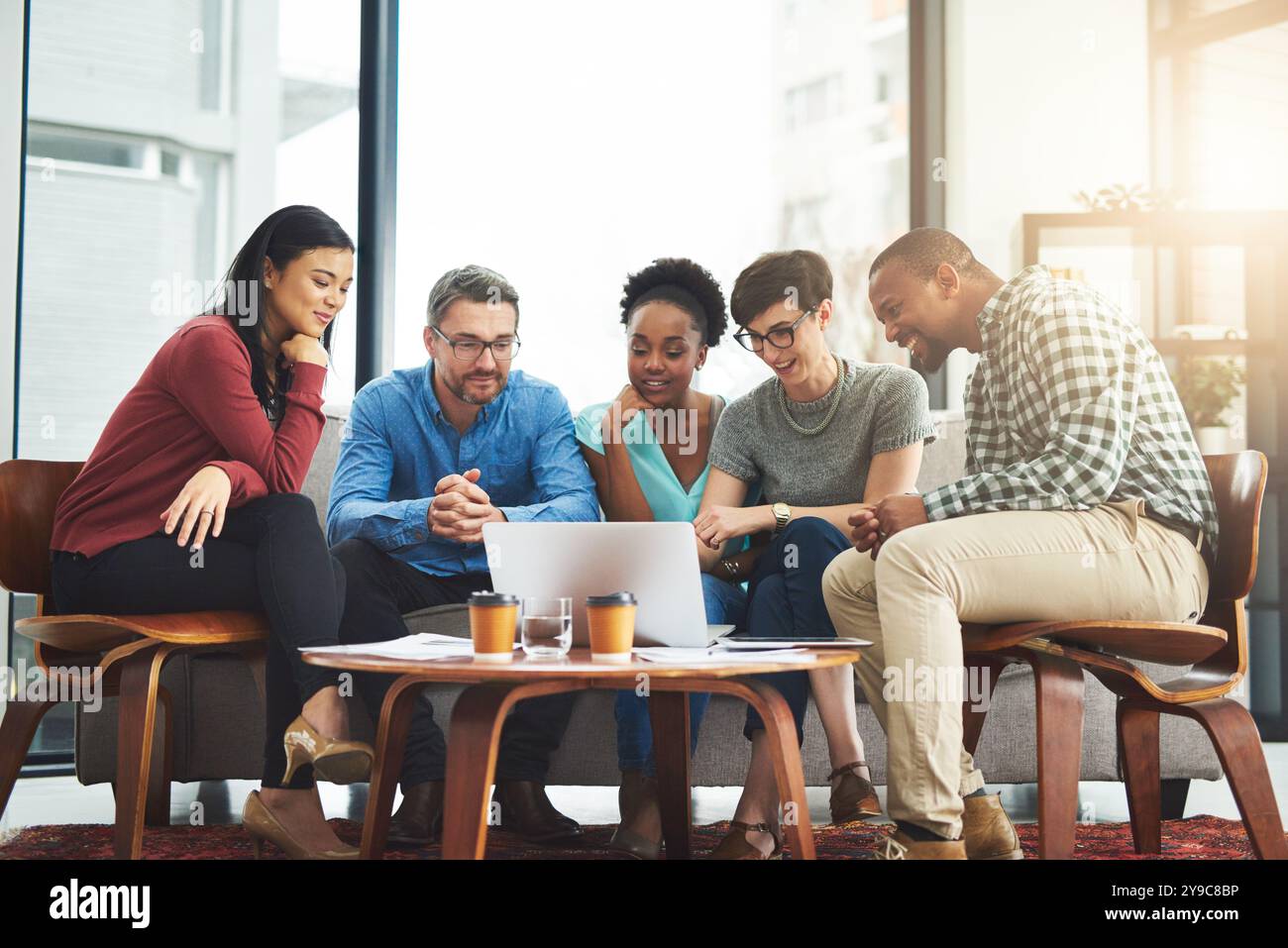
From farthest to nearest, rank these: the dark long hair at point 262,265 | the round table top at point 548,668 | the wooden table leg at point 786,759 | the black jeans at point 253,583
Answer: the dark long hair at point 262,265 → the black jeans at point 253,583 → the wooden table leg at point 786,759 → the round table top at point 548,668

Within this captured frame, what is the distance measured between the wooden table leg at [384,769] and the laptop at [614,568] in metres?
0.23

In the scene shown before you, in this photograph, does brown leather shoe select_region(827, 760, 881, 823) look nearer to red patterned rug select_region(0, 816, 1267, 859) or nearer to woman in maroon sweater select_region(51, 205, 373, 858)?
red patterned rug select_region(0, 816, 1267, 859)

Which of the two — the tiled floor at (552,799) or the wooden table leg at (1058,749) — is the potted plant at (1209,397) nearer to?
the tiled floor at (552,799)

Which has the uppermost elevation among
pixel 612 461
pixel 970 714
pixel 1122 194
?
pixel 1122 194

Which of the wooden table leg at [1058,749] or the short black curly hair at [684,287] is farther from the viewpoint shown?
the short black curly hair at [684,287]

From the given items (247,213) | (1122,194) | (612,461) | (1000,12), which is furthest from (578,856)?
(1000,12)

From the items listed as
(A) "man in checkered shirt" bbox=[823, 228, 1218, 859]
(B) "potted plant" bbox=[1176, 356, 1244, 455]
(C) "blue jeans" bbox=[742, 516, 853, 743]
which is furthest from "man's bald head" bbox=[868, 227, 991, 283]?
(B) "potted plant" bbox=[1176, 356, 1244, 455]

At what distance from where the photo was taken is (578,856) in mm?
2059

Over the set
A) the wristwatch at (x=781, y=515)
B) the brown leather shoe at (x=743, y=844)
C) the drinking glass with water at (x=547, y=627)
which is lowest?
the brown leather shoe at (x=743, y=844)

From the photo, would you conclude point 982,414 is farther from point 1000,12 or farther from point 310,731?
point 1000,12

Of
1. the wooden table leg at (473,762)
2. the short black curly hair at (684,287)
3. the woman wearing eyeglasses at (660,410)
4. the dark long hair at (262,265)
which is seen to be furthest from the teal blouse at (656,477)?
the wooden table leg at (473,762)

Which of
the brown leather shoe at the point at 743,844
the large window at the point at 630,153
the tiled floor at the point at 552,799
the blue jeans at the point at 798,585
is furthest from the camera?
the large window at the point at 630,153

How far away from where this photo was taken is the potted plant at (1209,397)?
151 inches

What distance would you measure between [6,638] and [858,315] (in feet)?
9.37
